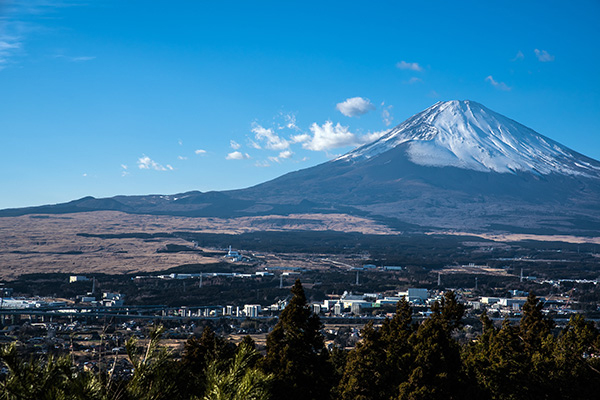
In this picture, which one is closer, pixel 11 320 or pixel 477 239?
pixel 11 320

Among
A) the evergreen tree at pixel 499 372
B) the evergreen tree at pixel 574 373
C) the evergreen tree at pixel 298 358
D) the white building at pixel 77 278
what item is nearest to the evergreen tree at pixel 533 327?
the evergreen tree at pixel 499 372

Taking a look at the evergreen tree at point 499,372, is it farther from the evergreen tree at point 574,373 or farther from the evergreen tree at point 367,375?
the evergreen tree at point 367,375

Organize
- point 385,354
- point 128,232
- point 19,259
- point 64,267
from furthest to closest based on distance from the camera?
point 128,232 → point 19,259 → point 64,267 → point 385,354

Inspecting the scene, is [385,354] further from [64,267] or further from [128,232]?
[128,232]

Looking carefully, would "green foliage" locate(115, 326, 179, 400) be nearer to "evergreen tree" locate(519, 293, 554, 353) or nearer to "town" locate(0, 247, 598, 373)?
"evergreen tree" locate(519, 293, 554, 353)

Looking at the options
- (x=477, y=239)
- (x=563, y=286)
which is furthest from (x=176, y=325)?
(x=477, y=239)

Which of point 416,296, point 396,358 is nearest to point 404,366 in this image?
point 396,358

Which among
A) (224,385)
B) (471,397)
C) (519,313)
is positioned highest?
(224,385)

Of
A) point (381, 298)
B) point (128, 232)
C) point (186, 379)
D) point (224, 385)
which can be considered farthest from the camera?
point (128, 232)

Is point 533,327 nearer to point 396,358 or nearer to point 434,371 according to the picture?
point 396,358
